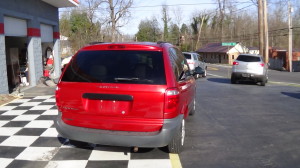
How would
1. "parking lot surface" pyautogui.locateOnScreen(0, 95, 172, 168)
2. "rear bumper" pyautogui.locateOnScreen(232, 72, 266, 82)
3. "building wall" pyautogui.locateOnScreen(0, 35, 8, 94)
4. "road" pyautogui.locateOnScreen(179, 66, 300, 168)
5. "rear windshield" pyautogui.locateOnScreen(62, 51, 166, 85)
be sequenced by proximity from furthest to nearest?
1. "rear bumper" pyautogui.locateOnScreen(232, 72, 266, 82)
2. "building wall" pyautogui.locateOnScreen(0, 35, 8, 94)
3. "road" pyautogui.locateOnScreen(179, 66, 300, 168)
4. "parking lot surface" pyautogui.locateOnScreen(0, 95, 172, 168)
5. "rear windshield" pyautogui.locateOnScreen(62, 51, 166, 85)


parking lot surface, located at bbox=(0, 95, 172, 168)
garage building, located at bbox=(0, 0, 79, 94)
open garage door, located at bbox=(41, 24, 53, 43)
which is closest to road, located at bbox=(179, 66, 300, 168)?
parking lot surface, located at bbox=(0, 95, 172, 168)

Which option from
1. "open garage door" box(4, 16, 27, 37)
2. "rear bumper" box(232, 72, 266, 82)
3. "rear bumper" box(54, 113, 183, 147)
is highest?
"open garage door" box(4, 16, 27, 37)

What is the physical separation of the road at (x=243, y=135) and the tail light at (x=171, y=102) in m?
0.83

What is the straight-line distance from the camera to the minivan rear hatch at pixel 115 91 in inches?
154

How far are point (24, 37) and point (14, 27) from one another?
2505 millimetres

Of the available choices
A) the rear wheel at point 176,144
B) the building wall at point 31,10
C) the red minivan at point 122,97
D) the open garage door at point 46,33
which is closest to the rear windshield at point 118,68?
the red minivan at point 122,97

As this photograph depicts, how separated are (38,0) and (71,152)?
10.3 m

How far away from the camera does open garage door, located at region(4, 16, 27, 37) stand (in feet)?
33.6

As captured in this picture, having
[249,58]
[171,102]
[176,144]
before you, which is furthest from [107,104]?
[249,58]

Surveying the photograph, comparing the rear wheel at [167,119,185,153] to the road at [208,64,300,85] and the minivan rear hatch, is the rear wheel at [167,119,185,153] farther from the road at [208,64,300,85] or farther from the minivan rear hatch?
the road at [208,64,300,85]

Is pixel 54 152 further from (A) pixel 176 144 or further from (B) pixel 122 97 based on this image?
(A) pixel 176 144

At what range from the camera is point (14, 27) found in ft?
35.6

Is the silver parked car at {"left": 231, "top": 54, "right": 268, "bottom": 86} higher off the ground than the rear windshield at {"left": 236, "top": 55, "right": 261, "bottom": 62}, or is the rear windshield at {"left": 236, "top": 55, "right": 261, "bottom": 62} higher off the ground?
the rear windshield at {"left": 236, "top": 55, "right": 261, "bottom": 62}

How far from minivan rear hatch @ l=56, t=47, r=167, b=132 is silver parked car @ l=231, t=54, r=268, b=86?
11.9m
